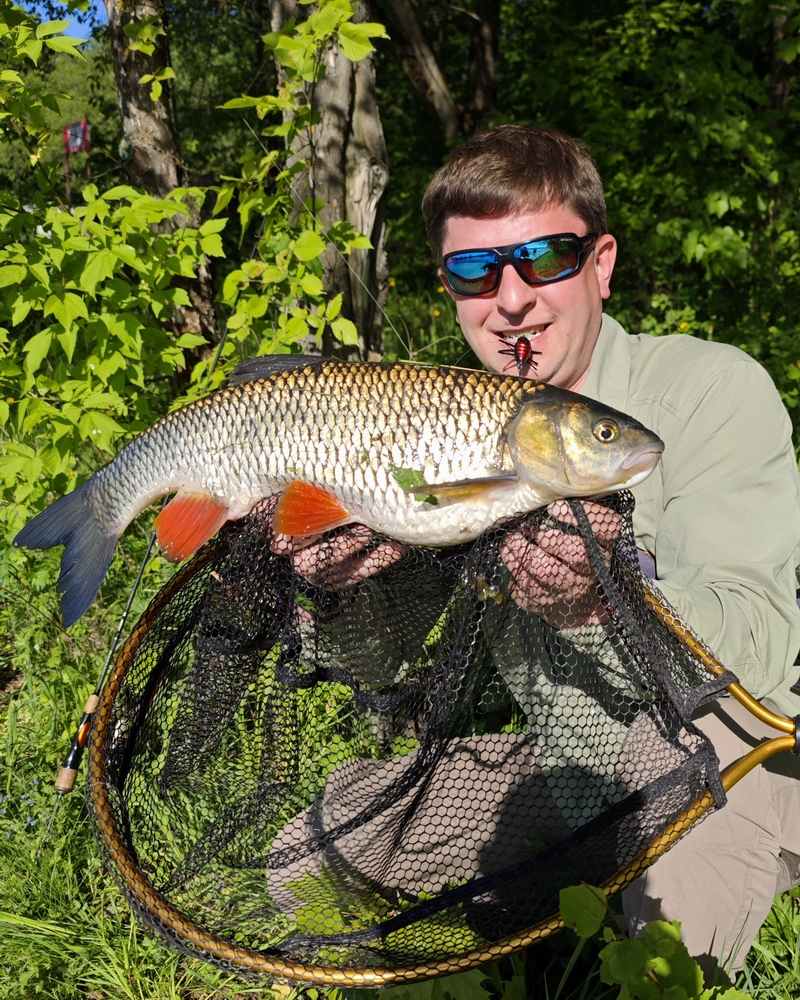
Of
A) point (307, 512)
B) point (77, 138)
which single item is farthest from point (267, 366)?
point (77, 138)

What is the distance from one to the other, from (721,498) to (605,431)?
0.45 metres

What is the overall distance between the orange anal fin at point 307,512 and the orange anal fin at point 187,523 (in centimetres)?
18

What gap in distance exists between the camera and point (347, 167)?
3.83 meters

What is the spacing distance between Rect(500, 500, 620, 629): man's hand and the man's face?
75cm

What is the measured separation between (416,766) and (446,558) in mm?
430

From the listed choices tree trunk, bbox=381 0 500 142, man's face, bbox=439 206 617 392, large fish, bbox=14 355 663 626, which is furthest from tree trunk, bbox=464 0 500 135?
large fish, bbox=14 355 663 626

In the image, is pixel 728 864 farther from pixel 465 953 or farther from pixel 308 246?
pixel 308 246

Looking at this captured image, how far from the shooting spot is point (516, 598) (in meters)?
1.69

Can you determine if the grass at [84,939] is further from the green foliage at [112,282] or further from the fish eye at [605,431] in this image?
the fish eye at [605,431]

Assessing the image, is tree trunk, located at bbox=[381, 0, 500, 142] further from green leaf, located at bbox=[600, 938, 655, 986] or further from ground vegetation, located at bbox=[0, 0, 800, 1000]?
green leaf, located at bbox=[600, 938, 655, 986]

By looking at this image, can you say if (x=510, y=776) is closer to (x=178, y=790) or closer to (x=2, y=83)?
(x=178, y=790)

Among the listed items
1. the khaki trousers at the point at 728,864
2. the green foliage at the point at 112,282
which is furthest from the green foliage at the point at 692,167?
the khaki trousers at the point at 728,864

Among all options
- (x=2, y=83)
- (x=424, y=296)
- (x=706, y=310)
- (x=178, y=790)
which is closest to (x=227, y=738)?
(x=178, y=790)

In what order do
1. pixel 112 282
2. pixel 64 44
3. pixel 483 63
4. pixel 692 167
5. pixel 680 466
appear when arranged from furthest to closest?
1. pixel 483 63
2. pixel 692 167
3. pixel 112 282
4. pixel 64 44
5. pixel 680 466
